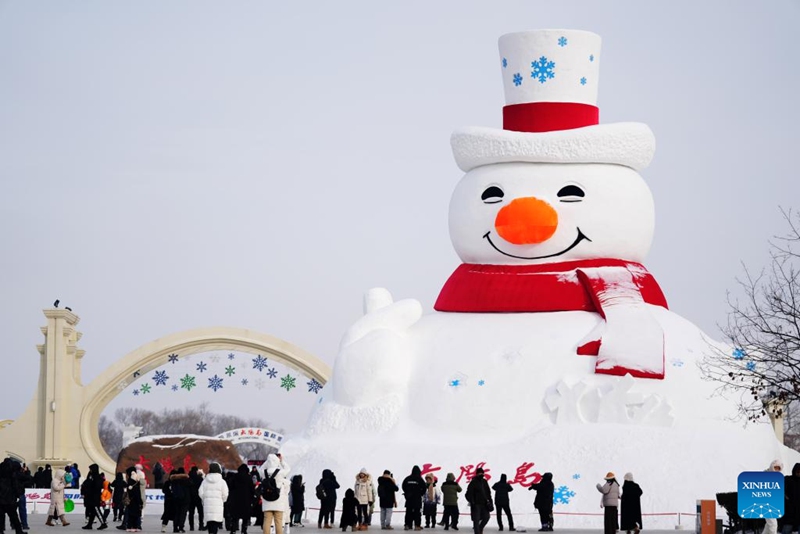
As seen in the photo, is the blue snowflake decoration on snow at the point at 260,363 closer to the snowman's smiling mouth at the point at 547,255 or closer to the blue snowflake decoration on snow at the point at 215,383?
the blue snowflake decoration on snow at the point at 215,383

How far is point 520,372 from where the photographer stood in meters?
26.8

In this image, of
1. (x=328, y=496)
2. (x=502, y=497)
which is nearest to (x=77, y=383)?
(x=328, y=496)

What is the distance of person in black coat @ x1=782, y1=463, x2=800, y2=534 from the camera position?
19.7 meters

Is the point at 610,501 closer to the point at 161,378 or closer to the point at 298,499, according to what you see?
the point at 298,499

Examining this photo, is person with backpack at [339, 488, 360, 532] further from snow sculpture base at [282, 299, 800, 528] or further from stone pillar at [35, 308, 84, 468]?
stone pillar at [35, 308, 84, 468]

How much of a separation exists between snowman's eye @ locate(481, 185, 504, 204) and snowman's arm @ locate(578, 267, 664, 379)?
2.23 meters

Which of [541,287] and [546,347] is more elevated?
[541,287]

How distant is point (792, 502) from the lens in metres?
19.8

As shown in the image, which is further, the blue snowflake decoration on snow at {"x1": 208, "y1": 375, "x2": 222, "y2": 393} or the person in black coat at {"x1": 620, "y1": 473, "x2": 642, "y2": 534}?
the blue snowflake decoration on snow at {"x1": 208, "y1": 375, "x2": 222, "y2": 393}

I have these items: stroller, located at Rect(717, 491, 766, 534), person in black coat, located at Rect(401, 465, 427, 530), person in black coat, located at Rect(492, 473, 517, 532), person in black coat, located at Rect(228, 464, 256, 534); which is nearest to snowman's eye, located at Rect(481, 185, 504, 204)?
person in black coat, located at Rect(401, 465, 427, 530)

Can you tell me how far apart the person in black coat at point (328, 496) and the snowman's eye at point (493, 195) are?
19.2 feet

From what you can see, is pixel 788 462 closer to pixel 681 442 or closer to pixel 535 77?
pixel 681 442

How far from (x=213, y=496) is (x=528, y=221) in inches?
333

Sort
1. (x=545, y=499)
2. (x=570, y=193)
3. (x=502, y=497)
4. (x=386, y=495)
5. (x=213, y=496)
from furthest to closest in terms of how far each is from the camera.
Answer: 1. (x=570, y=193)
2. (x=386, y=495)
3. (x=502, y=497)
4. (x=545, y=499)
5. (x=213, y=496)
